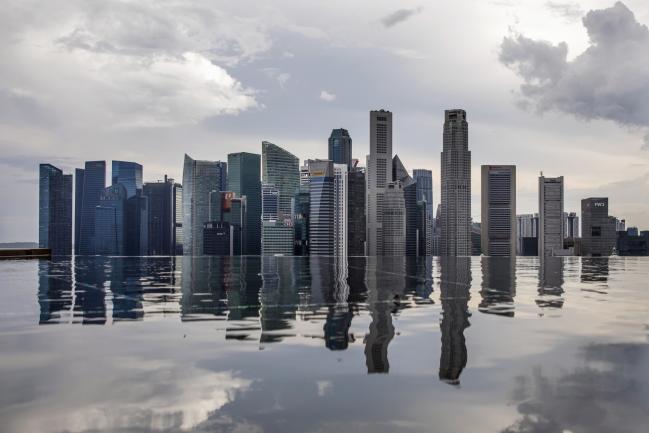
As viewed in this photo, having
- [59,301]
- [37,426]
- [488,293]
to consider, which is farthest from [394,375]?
[488,293]

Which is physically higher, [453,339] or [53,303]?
[453,339]

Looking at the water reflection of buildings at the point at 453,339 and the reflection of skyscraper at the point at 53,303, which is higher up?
the water reflection of buildings at the point at 453,339

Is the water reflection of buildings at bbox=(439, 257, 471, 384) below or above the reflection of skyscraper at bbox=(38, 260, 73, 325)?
above

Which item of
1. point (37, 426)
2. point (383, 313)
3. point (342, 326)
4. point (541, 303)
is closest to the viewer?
point (37, 426)

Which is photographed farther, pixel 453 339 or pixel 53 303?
pixel 53 303

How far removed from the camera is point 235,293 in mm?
40594

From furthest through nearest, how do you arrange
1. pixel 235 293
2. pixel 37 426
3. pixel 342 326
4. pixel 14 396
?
pixel 235 293, pixel 342 326, pixel 14 396, pixel 37 426

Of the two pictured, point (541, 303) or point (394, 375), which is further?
point (541, 303)

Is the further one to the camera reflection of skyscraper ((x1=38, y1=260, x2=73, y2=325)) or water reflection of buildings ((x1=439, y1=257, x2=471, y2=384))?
reflection of skyscraper ((x1=38, y1=260, x2=73, y2=325))

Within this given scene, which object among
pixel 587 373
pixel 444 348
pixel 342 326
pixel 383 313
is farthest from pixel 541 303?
pixel 587 373

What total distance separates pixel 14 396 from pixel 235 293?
2846 centimetres

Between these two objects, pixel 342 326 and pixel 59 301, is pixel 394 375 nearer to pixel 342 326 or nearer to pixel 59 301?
pixel 342 326

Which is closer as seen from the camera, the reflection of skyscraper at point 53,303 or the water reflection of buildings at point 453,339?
the water reflection of buildings at point 453,339

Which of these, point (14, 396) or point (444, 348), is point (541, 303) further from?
point (14, 396)
